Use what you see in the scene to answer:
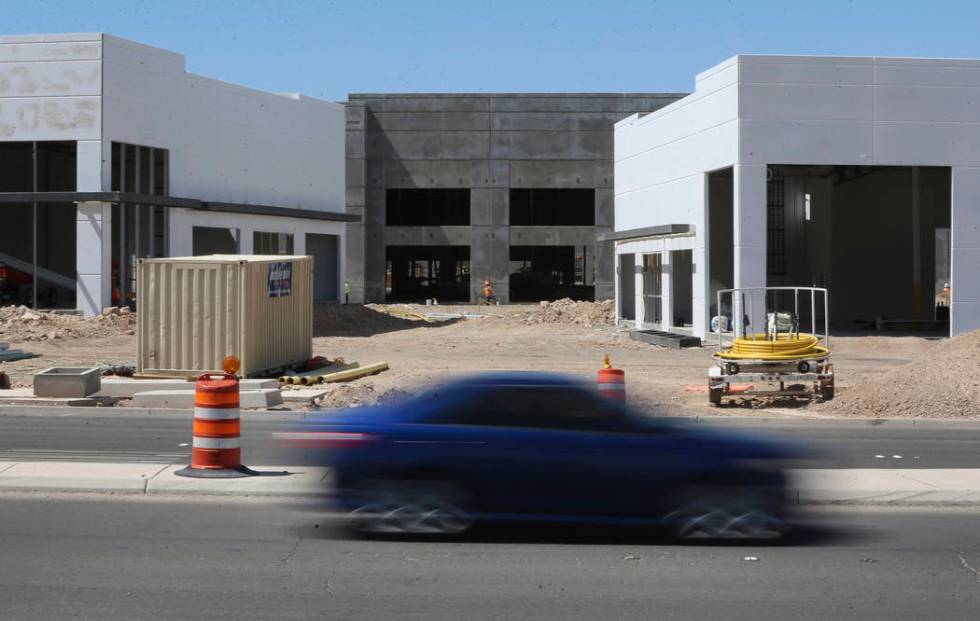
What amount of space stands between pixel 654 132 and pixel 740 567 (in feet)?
113

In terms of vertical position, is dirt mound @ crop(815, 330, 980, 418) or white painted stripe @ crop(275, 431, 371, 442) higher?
white painted stripe @ crop(275, 431, 371, 442)

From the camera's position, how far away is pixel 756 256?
3416 cm

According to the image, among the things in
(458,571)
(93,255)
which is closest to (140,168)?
(93,255)

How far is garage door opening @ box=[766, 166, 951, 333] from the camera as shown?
4378cm

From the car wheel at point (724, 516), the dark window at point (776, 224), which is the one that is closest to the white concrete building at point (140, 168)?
the dark window at point (776, 224)

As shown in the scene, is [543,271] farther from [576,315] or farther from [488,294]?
[576,315]

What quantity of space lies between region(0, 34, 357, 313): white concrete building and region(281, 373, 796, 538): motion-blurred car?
32.2 metres

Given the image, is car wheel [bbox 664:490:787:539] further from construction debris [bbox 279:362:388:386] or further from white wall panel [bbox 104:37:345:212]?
white wall panel [bbox 104:37:345:212]

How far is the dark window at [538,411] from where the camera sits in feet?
30.3

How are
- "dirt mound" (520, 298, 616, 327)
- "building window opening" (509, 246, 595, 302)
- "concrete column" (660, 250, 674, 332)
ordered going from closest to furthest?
"concrete column" (660, 250, 674, 332) < "dirt mound" (520, 298, 616, 327) < "building window opening" (509, 246, 595, 302)

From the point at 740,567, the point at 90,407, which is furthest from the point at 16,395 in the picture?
the point at 740,567

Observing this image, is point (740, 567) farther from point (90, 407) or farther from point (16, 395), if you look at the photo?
point (16, 395)

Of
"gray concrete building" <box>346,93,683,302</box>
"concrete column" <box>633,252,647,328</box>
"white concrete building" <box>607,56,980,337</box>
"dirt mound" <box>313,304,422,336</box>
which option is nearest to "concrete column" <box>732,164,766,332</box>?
"white concrete building" <box>607,56,980,337</box>

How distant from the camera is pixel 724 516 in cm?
920
